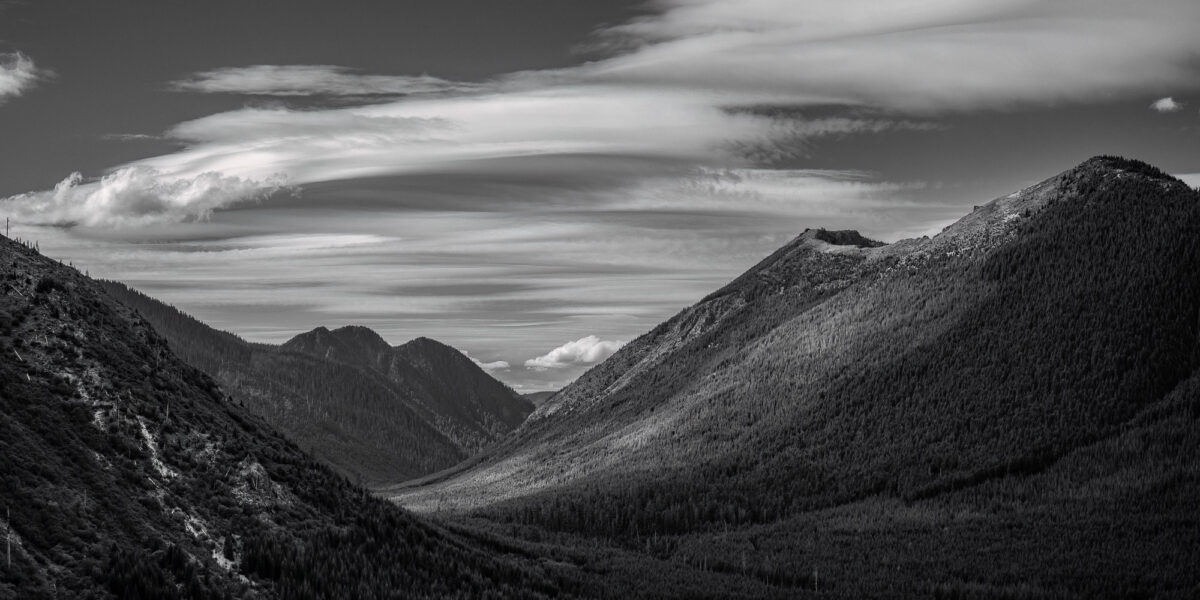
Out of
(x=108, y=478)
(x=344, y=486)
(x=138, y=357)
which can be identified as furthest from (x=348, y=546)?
(x=138, y=357)

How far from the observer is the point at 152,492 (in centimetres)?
7406

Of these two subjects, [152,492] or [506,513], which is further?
[506,513]

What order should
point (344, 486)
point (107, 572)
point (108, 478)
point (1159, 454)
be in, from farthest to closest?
1. point (1159, 454)
2. point (344, 486)
3. point (108, 478)
4. point (107, 572)

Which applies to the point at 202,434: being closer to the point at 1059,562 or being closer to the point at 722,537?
the point at 722,537

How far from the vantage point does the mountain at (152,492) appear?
6212 cm

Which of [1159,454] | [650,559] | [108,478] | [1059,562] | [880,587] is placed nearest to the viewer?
[108,478]

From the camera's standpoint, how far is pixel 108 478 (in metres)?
70.8

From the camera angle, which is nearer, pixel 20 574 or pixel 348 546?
pixel 20 574

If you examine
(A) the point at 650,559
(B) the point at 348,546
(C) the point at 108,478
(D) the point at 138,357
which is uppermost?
(D) the point at 138,357

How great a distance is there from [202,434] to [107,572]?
87.8ft

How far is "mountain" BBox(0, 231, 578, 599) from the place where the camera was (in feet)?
204

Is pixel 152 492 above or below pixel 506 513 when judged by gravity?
above

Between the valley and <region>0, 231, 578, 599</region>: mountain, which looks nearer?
<region>0, 231, 578, 599</region>: mountain

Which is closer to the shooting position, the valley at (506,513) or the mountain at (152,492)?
the mountain at (152,492)
